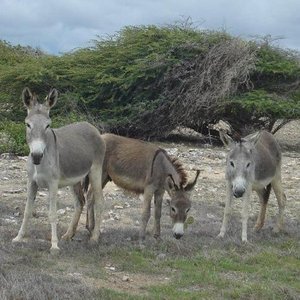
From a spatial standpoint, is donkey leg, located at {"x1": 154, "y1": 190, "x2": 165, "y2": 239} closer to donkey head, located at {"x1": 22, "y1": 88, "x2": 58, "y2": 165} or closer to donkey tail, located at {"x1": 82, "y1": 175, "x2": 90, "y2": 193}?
donkey tail, located at {"x1": 82, "y1": 175, "x2": 90, "y2": 193}

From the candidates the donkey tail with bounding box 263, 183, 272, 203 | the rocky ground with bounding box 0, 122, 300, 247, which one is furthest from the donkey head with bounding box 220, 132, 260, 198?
the donkey tail with bounding box 263, 183, 272, 203

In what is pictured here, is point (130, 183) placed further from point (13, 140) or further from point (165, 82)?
point (165, 82)

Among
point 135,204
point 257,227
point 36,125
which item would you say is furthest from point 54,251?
point 135,204

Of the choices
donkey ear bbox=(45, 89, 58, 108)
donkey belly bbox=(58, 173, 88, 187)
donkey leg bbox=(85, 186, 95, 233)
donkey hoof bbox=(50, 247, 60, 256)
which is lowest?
donkey hoof bbox=(50, 247, 60, 256)

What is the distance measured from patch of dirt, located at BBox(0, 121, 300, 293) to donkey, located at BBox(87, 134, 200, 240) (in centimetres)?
54

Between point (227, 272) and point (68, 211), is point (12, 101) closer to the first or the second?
point (68, 211)

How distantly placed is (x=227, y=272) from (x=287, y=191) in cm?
647

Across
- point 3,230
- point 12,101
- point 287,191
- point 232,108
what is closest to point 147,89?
point 232,108

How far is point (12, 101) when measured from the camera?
72.1ft

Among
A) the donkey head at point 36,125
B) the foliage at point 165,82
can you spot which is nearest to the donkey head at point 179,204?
the donkey head at point 36,125

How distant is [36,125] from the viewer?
7.88 meters

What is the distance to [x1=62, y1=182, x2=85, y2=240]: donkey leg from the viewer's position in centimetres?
928

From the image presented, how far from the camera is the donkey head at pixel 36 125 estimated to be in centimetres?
765

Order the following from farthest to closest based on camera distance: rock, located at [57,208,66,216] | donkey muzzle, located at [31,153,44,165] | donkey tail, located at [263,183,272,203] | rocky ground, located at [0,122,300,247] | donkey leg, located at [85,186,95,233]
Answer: rock, located at [57,208,66,216], donkey tail, located at [263,183,272,203], rocky ground, located at [0,122,300,247], donkey leg, located at [85,186,95,233], donkey muzzle, located at [31,153,44,165]
